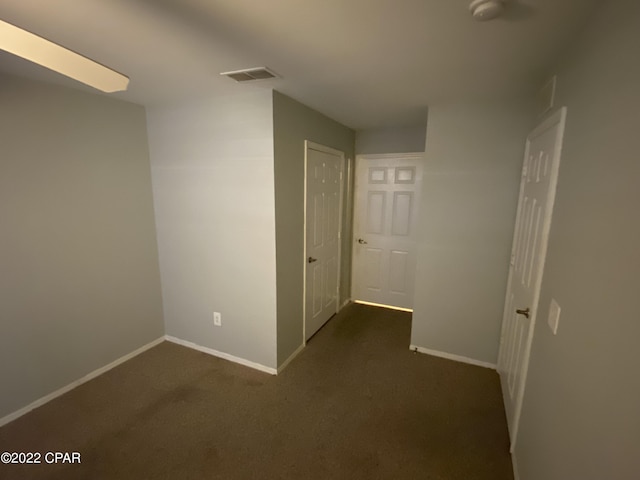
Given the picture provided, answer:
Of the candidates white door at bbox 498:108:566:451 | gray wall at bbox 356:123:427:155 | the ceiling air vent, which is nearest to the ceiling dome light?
white door at bbox 498:108:566:451

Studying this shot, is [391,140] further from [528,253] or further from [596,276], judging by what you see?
[596,276]

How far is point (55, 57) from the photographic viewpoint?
90 cm

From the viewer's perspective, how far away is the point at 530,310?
5.48 ft

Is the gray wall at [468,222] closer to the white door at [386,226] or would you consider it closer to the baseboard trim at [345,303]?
the white door at [386,226]

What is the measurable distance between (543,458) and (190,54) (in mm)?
2589

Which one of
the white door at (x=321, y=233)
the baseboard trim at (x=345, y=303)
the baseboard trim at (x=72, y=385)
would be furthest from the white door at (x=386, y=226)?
the baseboard trim at (x=72, y=385)

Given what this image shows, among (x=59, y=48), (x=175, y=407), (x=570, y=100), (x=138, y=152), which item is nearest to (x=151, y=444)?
(x=175, y=407)

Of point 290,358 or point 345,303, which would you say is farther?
point 345,303

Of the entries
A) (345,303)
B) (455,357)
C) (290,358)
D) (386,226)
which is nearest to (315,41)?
(290,358)

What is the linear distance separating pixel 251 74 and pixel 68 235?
6.09 feet

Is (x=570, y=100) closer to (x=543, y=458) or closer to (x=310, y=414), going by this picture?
(x=543, y=458)

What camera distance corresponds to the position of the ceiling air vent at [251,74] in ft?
5.78

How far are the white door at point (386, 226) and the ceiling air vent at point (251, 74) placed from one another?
208 centimetres

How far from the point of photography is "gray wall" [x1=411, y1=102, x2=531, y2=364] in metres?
2.36
